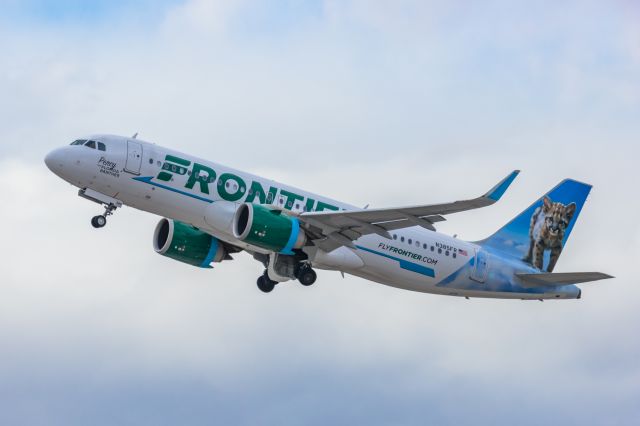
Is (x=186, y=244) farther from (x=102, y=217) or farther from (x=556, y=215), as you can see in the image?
(x=556, y=215)

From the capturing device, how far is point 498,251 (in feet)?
174

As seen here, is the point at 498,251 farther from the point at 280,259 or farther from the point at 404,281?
the point at 280,259

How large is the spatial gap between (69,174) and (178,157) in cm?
402

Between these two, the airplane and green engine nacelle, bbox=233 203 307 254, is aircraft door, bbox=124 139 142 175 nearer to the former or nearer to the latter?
the airplane

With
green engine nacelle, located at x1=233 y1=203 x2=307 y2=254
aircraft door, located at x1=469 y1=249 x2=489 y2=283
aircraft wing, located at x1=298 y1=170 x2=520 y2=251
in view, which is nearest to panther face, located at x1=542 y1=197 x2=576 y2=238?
aircraft door, located at x1=469 y1=249 x2=489 y2=283

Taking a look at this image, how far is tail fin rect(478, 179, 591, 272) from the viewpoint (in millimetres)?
53844

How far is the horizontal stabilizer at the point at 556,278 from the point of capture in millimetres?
48781

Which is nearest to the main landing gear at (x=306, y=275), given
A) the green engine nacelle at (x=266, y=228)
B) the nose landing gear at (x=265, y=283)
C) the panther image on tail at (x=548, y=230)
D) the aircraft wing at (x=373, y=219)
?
the aircraft wing at (x=373, y=219)

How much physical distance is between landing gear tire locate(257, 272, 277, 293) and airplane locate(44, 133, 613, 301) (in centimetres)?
4

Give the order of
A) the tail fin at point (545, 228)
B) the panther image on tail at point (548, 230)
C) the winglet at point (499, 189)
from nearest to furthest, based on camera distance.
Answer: the winglet at point (499, 189), the tail fin at point (545, 228), the panther image on tail at point (548, 230)

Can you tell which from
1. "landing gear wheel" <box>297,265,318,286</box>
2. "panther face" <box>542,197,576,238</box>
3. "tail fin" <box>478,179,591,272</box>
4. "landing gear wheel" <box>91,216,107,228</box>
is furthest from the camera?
"panther face" <box>542,197,576,238</box>

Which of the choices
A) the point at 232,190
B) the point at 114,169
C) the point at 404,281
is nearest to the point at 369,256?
the point at 404,281

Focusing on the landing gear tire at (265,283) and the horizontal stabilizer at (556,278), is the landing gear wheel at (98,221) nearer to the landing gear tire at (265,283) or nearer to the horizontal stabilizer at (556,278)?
the landing gear tire at (265,283)

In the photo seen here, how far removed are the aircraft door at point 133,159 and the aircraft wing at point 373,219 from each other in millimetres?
6233
